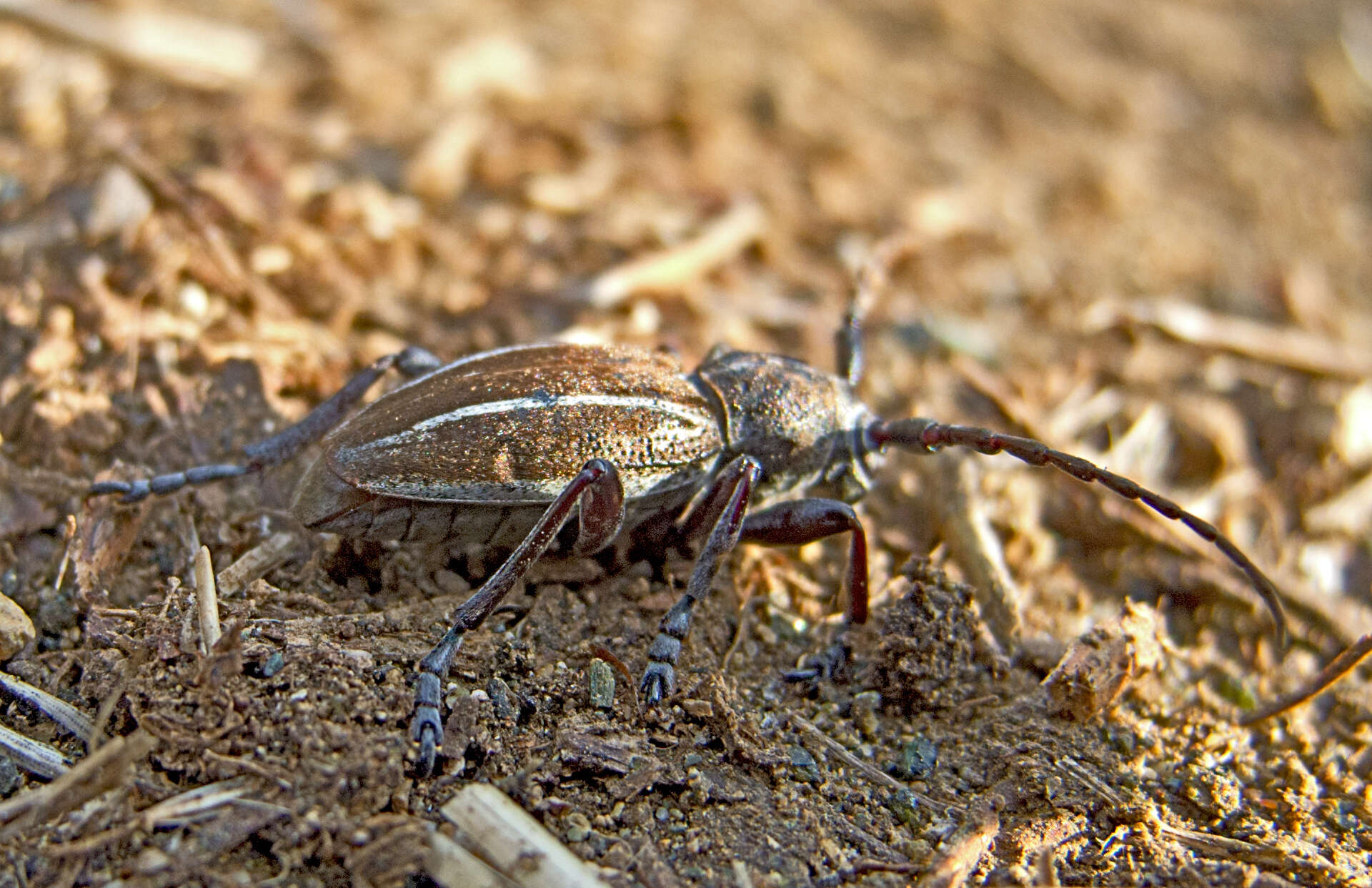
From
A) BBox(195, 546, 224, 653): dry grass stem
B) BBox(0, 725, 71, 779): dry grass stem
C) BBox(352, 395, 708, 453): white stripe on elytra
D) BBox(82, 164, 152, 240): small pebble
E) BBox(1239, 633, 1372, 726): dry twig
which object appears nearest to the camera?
BBox(0, 725, 71, 779): dry grass stem

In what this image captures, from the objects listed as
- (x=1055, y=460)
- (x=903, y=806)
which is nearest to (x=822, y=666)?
(x=903, y=806)

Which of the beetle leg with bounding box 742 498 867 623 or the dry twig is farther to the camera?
the beetle leg with bounding box 742 498 867 623

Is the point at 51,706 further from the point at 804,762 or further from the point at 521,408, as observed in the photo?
the point at 804,762

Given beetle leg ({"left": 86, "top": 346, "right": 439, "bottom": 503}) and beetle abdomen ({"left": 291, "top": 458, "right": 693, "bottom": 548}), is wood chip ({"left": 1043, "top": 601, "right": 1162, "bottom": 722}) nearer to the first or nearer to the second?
beetle abdomen ({"left": 291, "top": 458, "right": 693, "bottom": 548})

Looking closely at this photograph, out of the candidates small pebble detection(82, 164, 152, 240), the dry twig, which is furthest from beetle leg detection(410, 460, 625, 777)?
small pebble detection(82, 164, 152, 240)

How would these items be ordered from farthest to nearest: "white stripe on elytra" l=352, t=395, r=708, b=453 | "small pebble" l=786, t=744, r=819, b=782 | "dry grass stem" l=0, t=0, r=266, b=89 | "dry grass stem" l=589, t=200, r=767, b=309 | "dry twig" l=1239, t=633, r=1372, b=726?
"dry grass stem" l=0, t=0, r=266, b=89 < "dry grass stem" l=589, t=200, r=767, b=309 < "dry twig" l=1239, t=633, r=1372, b=726 < "white stripe on elytra" l=352, t=395, r=708, b=453 < "small pebble" l=786, t=744, r=819, b=782

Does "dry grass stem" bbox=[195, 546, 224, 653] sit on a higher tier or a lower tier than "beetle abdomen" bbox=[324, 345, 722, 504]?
lower
